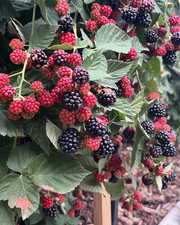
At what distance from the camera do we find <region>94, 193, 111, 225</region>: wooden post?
1.37 metres

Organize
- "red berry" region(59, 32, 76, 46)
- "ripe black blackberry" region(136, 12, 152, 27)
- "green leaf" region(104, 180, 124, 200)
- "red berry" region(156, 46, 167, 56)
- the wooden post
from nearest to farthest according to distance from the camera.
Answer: "red berry" region(59, 32, 76, 46), "ripe black blackberry" region(136, 12, 152, 27), "red berry" region(156, 46, 167, 56), "green leaf" region(104, 180, 124, 200), the wooden post

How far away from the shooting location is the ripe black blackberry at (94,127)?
0.74 meters

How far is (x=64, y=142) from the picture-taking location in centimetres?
74

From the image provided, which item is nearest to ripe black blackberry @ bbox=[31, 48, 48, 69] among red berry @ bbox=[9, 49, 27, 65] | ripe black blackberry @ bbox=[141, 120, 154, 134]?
red berry @ bbox=[9, 49, 27, 65]

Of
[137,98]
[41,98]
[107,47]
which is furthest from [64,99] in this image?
[137,98]

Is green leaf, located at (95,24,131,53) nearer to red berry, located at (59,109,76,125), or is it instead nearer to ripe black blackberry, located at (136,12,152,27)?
ripe black blackberry, located at (136,12,152,27)

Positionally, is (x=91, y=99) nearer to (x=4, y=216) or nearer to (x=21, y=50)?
(x=21, y=50)

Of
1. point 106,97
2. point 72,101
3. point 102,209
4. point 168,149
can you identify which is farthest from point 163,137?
point 102,209

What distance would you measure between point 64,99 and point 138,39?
0.38m

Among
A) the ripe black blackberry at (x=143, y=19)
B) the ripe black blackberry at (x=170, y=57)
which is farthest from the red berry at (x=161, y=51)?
the ripe black blackberry at (x=143, y=19)

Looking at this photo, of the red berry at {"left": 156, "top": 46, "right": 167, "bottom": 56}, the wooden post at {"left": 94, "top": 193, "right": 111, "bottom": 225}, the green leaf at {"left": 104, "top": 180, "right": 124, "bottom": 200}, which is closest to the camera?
the red berry at {"left": 156, "top": 46, "right": 167, "bottom": 56}

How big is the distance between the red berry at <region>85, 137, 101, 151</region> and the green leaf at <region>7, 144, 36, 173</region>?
163 mm

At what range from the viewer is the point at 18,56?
0.75m

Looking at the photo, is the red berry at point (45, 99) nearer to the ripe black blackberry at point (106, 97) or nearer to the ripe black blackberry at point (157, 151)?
the ripe black blackberry at point (106, 97)
